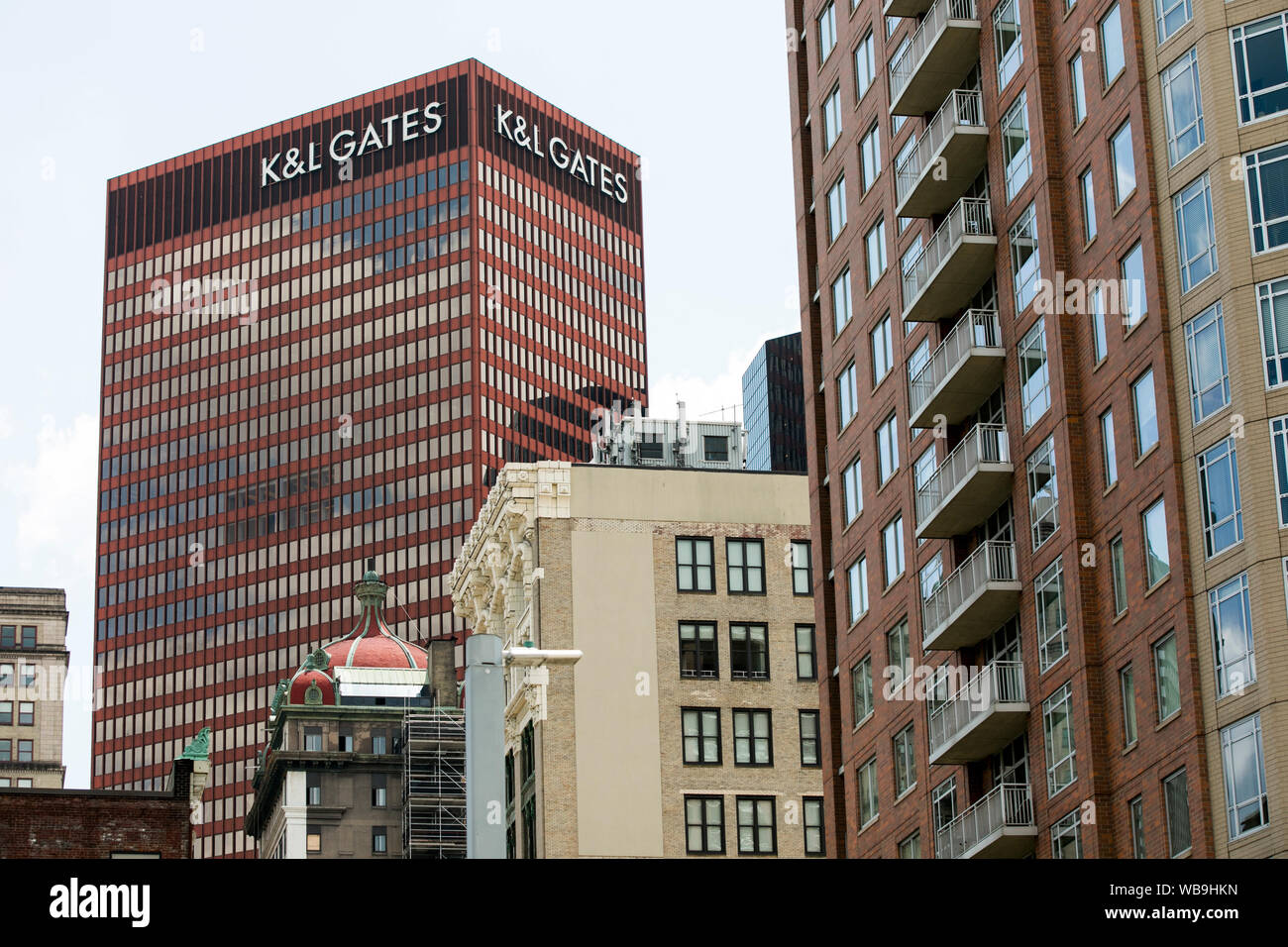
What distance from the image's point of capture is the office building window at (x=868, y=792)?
6944 cm

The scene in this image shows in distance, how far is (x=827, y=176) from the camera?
254ft

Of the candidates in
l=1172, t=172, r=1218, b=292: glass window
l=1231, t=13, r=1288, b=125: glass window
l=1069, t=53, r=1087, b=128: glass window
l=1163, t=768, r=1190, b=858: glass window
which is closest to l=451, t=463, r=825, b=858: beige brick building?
l=1069, t=53, r=1087, b=128: glass window

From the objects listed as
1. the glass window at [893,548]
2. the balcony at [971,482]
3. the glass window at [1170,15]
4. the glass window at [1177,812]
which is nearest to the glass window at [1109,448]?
the balcony at [971,482]

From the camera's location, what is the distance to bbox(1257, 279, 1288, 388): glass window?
49.2m

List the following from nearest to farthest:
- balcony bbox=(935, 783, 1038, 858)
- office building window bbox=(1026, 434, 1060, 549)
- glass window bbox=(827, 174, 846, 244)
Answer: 1. balcony bbox=(935, 783, 1038, 858)
2. office building window bbox=(1026, 434, 1060, 549)
3. glass window bbox=(827, 174, 846, 244)

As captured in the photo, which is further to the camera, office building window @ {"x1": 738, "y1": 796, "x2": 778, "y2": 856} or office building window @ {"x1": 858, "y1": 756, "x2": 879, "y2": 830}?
office building window @ {"x1": 738, "y1": 796, "x2": 778, "y2": 856}

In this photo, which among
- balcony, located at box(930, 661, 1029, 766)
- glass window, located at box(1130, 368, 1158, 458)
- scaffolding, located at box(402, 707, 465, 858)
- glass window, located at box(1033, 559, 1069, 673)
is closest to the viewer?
glass window, located at box(1130, 368, 1158, 458)

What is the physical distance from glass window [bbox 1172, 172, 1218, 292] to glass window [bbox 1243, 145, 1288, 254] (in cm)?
101

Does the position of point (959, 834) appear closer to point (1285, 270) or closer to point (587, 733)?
point (1285, 270)

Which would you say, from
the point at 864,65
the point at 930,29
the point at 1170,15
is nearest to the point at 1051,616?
the point at 1170,15

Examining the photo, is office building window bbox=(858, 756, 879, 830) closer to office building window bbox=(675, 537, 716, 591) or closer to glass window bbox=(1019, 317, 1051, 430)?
glass window bbox=(1019, 317, 1051, 430)

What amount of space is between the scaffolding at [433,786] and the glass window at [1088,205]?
195ft

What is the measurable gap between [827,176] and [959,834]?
2624 cm
